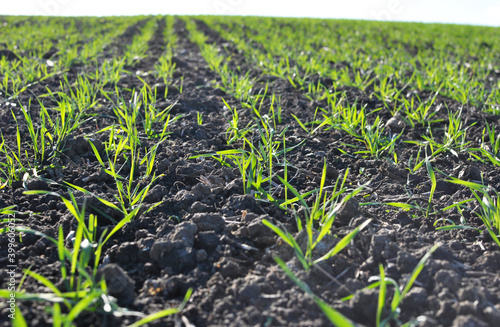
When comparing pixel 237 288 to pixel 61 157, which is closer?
pixel 237 288

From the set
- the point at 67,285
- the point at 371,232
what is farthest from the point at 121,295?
the point at 371,232

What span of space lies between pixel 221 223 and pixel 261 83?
9.48ft

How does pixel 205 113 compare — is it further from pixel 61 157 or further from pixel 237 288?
pixel 237 288

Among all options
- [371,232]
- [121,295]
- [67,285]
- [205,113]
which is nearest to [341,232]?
[371,232]

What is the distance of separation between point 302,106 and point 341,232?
2.06m

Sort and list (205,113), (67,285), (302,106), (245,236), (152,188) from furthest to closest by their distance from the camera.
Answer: (302,106) → (205,113) → (152,188) → (245,236) → (67,285)

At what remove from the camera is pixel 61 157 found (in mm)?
2166

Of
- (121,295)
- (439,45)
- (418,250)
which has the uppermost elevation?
(439,45)

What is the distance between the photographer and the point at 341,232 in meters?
1.45

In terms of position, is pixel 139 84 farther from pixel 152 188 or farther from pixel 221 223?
pixel 221 223

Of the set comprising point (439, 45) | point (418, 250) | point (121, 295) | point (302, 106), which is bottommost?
point (121, 295)

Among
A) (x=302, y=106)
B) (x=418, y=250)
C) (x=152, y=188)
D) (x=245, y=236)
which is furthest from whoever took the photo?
(x=302, y=106)

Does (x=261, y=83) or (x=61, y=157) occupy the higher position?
(x=261, y=83)

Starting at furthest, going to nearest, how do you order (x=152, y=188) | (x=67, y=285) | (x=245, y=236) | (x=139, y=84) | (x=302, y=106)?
(x=139, y=84), (x=302, y=106), (x=152, y=188), (x=245, y=236), (x=67, y=285)
